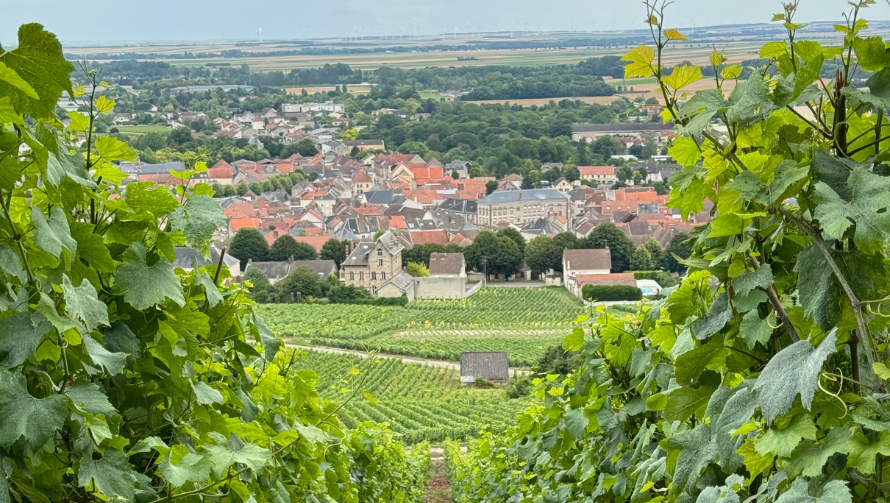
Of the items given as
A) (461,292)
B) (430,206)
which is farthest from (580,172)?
(461,292)

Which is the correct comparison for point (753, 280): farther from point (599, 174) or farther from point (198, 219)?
point (599, 174)

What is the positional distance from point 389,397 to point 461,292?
24.7m

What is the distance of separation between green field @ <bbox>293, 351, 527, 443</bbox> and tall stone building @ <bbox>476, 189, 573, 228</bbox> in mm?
35962

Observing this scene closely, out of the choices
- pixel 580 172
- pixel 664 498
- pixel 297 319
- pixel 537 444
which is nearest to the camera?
pixel 664 498

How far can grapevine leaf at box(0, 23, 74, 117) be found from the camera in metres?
1.20

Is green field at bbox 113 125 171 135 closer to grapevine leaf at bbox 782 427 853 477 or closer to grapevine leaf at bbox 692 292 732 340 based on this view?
grapevine leaf at bbox 692 292 732 340

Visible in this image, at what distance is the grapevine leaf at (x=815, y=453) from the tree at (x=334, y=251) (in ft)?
193

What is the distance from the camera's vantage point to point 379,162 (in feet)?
321

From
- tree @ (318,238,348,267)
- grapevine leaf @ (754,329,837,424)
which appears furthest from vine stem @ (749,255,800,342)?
tree @ (318,238,348,267)

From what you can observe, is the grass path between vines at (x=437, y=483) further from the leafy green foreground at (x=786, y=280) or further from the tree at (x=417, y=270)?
the tree at (x=417, y=270)

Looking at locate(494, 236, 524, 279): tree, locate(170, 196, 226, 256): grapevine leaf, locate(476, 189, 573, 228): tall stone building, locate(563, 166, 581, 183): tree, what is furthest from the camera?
locate(563, 166, 581, 183): tree

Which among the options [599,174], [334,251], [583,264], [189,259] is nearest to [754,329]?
[189,259]

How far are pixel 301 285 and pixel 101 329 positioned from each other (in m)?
54.8

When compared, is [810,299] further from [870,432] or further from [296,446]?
[296,446]
